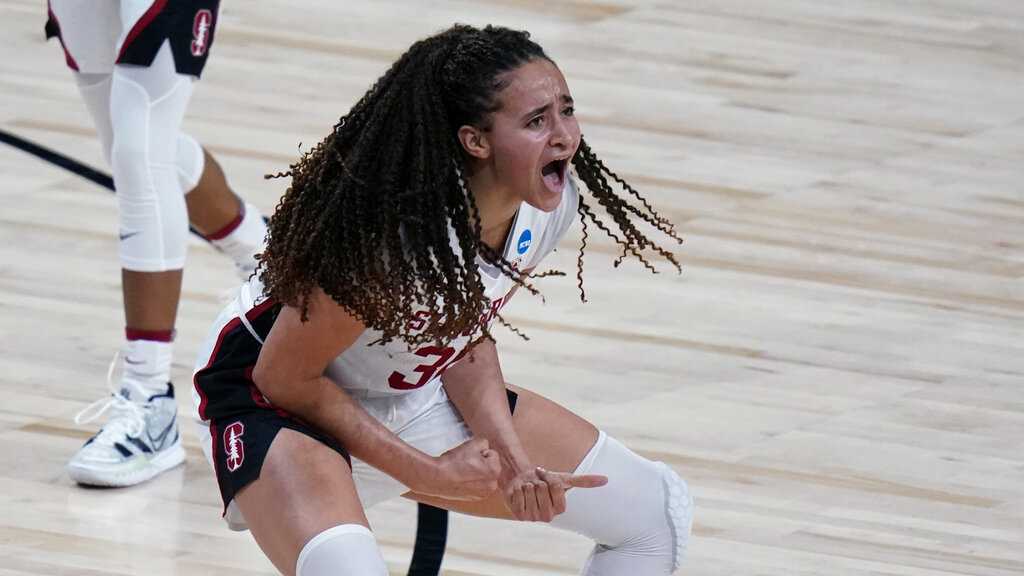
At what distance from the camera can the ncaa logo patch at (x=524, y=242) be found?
260 centimetres

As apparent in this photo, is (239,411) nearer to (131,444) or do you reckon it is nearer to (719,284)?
(131,444)

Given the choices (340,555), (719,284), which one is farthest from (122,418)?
(719,284)

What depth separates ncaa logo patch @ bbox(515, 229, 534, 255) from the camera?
2.60 m

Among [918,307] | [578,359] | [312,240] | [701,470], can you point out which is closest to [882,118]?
[918,307]

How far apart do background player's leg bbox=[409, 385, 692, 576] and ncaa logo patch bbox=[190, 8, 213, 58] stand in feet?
4.18

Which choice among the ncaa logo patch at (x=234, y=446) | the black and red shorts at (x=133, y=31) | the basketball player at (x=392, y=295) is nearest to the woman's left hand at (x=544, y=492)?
the basketball player at (x=392, y=295)

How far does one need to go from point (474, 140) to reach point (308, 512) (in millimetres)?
516

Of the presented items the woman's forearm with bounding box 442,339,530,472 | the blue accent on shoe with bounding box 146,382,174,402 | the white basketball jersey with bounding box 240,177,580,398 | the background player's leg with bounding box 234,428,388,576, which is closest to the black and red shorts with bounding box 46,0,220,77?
the blue accent on shoe with bounding box 146,382,174,402

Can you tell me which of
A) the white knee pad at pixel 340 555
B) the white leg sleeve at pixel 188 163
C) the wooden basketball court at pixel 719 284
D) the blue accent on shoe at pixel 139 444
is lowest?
the wooden basketball court at pixel 719 284

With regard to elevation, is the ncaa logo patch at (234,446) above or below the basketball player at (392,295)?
below

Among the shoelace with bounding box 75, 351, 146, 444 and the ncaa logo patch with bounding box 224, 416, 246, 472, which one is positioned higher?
the ncaa logo patch with bounding box 224, 416, 246, 472

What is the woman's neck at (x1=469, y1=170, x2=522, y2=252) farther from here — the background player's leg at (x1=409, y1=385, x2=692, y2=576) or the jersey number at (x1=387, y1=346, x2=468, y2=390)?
the background player's leg at (x1=409, y1=385, x2=692, y2=576)

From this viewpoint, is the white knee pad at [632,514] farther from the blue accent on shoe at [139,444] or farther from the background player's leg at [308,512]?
the blue accent on shoe at [139,444]

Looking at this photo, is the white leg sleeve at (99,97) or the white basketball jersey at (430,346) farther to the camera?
the white leg sleeve at (99,97)
